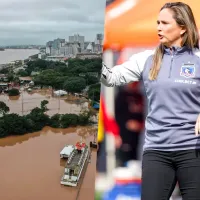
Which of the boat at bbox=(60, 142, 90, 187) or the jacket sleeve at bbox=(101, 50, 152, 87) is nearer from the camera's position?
the jacket sleeve at bbox=(101, 50, 152, 87)

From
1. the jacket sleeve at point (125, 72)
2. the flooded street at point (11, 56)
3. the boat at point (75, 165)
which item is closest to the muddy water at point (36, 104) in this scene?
the boat at point (75, 165)

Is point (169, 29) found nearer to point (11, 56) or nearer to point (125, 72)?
point (125, 72)

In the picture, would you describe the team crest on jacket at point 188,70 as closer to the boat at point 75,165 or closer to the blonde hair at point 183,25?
the blonde hair at point 183,25

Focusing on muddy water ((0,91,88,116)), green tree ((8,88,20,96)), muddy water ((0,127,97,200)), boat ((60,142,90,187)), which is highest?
green tree ((8,88,20,96))

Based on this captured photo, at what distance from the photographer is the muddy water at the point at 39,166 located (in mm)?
4367

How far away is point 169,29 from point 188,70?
0.08 metres

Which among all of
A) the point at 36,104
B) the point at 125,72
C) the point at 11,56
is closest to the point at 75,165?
the point at 125,72

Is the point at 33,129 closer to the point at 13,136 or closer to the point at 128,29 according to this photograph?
the point at 13,136

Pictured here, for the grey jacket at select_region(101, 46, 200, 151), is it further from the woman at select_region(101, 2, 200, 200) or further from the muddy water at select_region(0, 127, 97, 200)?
the muddy water at select_region(0, 127, 97, 200)

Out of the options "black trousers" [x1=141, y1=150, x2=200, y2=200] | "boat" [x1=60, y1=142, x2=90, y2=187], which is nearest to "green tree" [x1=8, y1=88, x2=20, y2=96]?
"boat" [x1=60, y1=142, x2=90, y2=187]

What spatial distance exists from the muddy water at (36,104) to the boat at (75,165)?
349 cm

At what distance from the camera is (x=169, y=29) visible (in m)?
0.60

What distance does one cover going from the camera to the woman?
22.1 inches

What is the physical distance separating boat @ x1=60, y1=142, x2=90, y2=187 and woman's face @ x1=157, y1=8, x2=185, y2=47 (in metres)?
4.20
